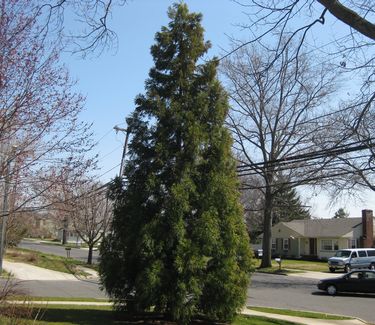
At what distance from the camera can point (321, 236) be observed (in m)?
63.7

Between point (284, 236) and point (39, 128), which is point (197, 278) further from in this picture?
point (284, 236)

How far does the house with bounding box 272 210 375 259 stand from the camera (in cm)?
6156

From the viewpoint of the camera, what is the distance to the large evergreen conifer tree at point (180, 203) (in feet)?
37.5

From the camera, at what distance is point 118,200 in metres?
13.0

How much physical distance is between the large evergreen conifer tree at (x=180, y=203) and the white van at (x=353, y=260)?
34.1 meters

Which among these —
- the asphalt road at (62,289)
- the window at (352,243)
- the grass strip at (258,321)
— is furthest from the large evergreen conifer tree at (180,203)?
the window at (352,243)

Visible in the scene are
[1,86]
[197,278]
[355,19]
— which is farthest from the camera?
[197,278]

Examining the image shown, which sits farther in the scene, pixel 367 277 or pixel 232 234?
pixel 367 277

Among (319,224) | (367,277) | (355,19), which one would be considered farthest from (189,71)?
(319,224)

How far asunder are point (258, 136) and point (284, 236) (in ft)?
97.9

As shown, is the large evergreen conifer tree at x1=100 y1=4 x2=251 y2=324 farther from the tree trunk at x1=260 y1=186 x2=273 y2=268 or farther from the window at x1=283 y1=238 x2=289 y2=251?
the window at x1=283 y1=238 x2=289 y2=251

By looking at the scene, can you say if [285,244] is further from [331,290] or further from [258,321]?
[258,321]

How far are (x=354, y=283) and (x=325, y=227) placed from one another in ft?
132

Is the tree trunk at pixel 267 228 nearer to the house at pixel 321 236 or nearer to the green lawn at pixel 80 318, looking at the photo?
the house at pixel 321 236
